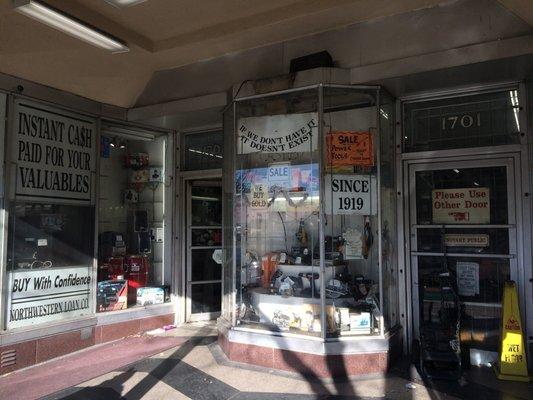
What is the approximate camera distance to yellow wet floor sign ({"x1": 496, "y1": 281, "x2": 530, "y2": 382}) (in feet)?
14.0

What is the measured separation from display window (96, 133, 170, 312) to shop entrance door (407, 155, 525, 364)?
3723mm

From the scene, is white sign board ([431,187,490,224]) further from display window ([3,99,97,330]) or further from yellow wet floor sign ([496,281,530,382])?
display window ([3,99,97,330])

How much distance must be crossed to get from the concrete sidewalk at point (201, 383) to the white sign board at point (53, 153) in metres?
2.03

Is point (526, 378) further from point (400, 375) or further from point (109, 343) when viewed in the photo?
point (109, 343)

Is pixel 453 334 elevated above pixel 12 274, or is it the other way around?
pixel 12 274

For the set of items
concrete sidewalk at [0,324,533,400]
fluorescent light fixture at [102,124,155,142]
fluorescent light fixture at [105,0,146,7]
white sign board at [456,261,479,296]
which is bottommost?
concrete sidewalk at [0,324,533,400]

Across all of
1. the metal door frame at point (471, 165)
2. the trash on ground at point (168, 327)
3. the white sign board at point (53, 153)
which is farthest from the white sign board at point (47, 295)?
the metal door frame at point (471, 165)

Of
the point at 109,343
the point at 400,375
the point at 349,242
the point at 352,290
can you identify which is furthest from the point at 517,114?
the point at 109,343

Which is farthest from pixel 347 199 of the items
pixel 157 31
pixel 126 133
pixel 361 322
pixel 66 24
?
pixel 126 133

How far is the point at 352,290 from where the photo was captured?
4863 millimetres

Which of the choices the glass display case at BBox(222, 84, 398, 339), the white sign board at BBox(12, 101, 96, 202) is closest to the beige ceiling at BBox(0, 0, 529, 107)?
the white sign board at BBox(12, 101, 96, 202)

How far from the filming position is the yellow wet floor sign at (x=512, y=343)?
4281 mm

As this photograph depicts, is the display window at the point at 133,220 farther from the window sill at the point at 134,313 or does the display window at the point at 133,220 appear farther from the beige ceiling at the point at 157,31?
the beige ceiling at the point at 157,31

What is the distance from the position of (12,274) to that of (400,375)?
432 cm
